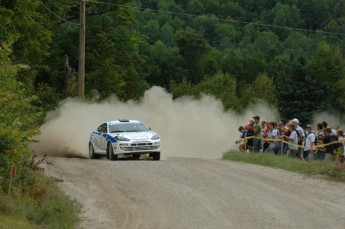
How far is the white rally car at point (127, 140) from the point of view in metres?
30.9

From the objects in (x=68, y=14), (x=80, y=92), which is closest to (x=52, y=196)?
(x=80, y=92)

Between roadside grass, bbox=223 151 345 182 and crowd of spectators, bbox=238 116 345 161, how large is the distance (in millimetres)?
597

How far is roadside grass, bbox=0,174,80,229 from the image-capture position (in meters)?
15.2

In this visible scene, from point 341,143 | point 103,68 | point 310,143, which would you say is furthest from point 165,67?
A: point 341,143

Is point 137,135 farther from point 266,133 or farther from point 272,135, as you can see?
point 272,135

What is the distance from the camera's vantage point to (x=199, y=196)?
19.4 metres

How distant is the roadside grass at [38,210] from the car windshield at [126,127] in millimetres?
13675

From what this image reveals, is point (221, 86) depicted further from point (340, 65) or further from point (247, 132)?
point (247, 132)

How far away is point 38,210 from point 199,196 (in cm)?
435

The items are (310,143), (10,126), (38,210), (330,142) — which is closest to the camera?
(38,210)

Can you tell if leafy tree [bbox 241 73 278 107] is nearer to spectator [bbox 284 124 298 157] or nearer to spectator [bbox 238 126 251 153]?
spectator [bbox 238 126 251 153]

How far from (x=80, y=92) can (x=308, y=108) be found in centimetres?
5414

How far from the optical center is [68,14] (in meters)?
60.4

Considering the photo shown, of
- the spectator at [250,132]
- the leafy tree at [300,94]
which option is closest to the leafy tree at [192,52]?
the leafy tree at [300,94]
